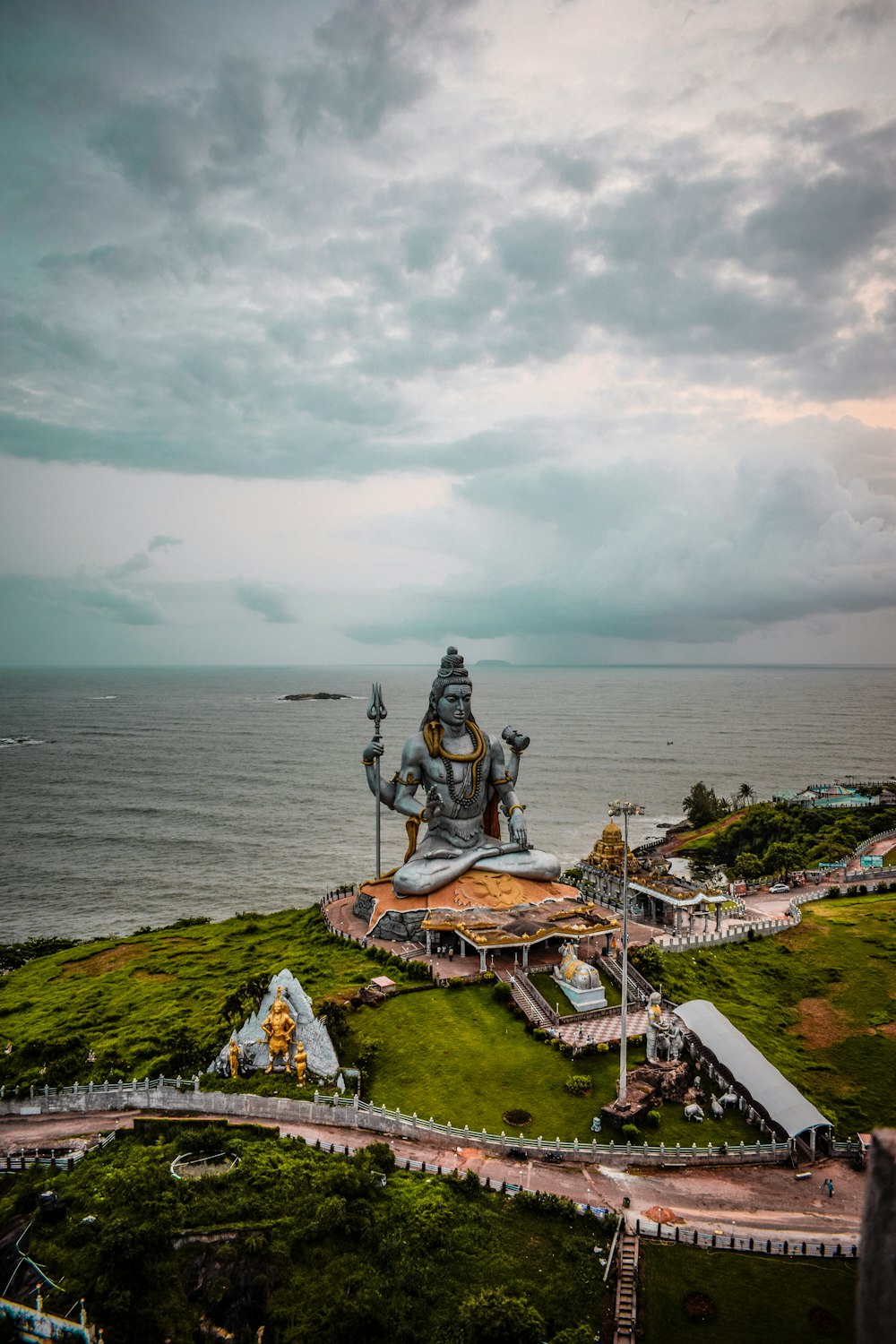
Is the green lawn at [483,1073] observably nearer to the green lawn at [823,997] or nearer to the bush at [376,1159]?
the bush at [376,1159]

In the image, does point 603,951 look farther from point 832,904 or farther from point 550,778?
point 550,778

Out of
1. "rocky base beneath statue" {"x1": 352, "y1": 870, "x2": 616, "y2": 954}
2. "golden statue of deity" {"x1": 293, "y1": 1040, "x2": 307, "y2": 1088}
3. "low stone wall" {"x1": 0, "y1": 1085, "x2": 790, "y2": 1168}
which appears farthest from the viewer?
"rocky base beneath statue" {"x1": 352, "y1": 870, "x2": 616, "y2": 954}

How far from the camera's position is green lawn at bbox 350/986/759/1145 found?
992 inches

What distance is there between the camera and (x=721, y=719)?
188625 millimetres

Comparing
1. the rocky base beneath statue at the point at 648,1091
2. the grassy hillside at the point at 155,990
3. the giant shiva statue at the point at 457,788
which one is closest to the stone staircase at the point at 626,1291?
the rocky base beneath statue at the point at 648,1091

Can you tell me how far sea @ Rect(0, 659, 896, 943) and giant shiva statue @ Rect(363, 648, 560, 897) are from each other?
727 inches

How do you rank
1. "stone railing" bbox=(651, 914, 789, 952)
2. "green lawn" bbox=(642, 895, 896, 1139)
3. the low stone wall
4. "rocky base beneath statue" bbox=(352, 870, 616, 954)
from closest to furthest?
the low stone wall < "green lawn" bbox=(642, 895, 896, 1139) < "rocky base beneath statue" bbox=(352, 870, 616, 954) < "stone railing" bbox=(651, 914, 789, 952)

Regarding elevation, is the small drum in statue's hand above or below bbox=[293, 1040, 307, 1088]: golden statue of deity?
above

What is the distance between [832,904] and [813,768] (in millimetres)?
76058

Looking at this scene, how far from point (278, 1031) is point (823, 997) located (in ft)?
74.4

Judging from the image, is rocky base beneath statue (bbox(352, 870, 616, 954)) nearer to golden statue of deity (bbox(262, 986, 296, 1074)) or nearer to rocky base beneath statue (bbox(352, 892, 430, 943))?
rocky base beneath statue (bbox(352, 892, 430, 943))

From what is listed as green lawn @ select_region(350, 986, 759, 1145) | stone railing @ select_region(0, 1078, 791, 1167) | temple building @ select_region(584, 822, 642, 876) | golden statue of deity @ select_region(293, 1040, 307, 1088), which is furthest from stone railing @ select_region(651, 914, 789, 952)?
golden statue of deity @ select_region(293, 1040, 307, 1088)

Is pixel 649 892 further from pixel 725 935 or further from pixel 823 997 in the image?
pixel 823 997

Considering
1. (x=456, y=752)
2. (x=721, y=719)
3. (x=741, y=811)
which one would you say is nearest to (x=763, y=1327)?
(x=456, y=752)
